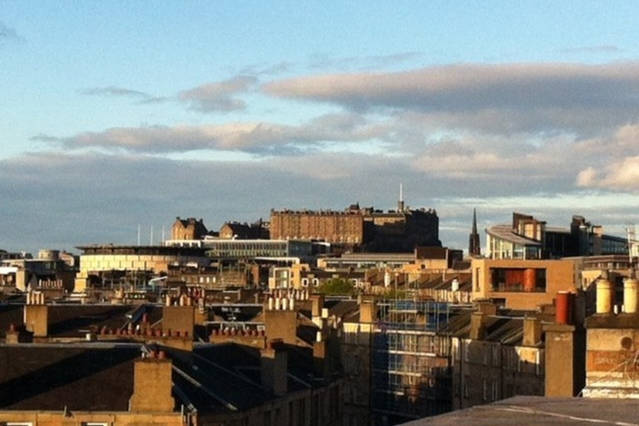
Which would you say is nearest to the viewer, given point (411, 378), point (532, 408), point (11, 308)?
point (532, 408)

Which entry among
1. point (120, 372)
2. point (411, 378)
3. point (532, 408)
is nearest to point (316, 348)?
point (120, 372)

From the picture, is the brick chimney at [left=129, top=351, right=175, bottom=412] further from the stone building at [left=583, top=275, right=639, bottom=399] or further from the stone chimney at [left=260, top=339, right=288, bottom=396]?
the stone building at [left=583, top=275, right=639, bottom=399]

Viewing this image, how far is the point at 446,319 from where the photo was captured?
141375 millimetres

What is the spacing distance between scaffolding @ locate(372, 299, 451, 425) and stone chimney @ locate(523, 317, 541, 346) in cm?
2221

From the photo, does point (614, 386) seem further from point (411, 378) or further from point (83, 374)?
point (411, 378)

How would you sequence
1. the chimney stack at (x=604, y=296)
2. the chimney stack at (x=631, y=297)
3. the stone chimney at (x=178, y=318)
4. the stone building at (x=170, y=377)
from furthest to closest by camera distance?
the stone chimney at (x=178, y=318) → the stone building at (x=170, y=377) → the chimney stack at (x=604, y=296) → the chimney stack at (x=631, y=297)

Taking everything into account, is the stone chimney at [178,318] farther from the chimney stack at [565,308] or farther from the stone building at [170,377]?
the chimney stack at [565,308]

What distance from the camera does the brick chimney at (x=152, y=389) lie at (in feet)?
177

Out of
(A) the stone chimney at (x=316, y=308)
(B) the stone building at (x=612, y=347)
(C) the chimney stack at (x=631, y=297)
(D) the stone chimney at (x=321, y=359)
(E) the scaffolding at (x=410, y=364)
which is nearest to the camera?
(B) the stone building at (x=612, y=347)

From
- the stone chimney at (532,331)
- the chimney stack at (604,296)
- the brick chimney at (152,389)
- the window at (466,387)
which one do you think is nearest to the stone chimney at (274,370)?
the brick chimney at (152,389)

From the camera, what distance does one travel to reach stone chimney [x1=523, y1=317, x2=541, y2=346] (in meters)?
105

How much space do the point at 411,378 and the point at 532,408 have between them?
→ 375 ft

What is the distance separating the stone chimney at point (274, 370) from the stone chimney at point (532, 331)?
34.7m

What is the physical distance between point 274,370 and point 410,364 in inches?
2782
